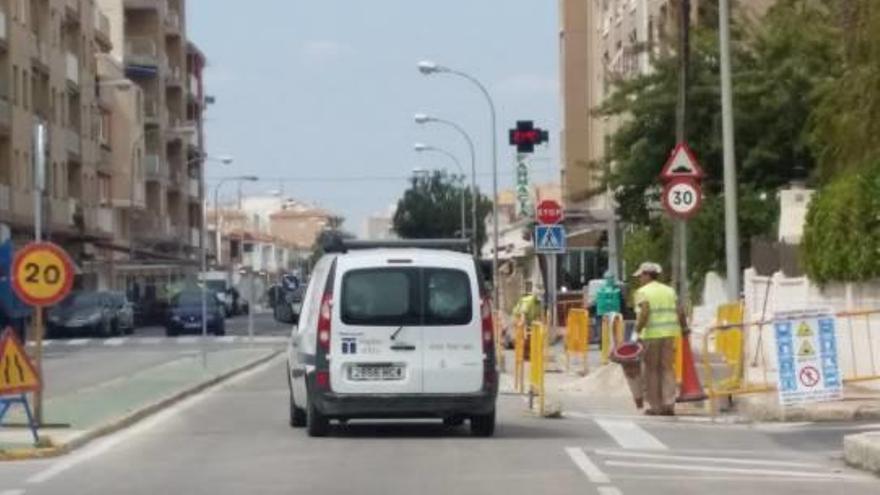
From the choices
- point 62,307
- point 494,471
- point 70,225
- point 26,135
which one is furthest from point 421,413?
point 70,225

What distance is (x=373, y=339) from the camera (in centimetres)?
2066

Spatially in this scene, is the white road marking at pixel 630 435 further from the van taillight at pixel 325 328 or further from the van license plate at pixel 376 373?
the van taillight at pixel 325 328

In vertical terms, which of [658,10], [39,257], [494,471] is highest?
[658,10]

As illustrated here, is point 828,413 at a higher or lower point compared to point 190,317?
lower

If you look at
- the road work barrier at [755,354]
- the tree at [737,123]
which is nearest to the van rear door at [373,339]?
the road work barrier at [755,354]

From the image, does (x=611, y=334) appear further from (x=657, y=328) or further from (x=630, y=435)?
(x=630, y=435)

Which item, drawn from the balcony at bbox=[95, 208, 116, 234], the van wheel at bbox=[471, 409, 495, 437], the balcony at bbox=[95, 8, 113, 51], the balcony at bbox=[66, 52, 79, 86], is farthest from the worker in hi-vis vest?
the balcony at bbox=[95, 8, 113, 51]

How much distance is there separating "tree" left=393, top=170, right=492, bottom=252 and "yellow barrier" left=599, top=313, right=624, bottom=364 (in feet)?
301

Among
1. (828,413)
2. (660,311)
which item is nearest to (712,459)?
(828,413)

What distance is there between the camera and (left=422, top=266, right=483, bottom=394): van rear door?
20688 millimetres

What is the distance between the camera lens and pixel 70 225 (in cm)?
8244

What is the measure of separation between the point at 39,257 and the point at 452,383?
14.2 feet

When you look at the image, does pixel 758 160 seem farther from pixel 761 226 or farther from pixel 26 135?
pixel 26 135

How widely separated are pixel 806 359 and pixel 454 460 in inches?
245
